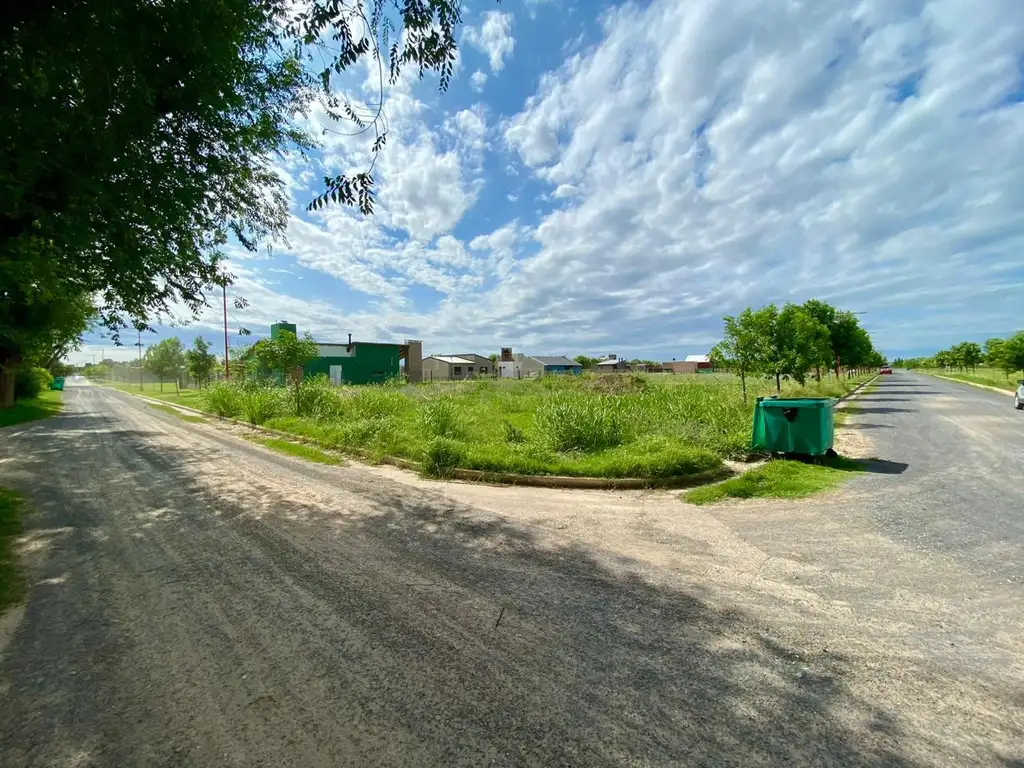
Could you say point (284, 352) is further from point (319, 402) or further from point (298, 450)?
point (298, 450)

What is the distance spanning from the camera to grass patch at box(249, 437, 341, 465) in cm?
986

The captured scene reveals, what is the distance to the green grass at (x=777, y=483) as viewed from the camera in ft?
21.5

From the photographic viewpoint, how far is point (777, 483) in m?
6.96

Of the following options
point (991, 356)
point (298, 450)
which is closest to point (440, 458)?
point (298, 450)

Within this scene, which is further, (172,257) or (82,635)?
(172,257)

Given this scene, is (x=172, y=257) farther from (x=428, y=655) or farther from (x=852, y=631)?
(x=852, y=631)

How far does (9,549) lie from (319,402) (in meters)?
11.9

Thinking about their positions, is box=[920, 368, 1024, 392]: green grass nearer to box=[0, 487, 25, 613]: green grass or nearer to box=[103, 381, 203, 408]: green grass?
box=[0, 487, 25, 613]: green grass

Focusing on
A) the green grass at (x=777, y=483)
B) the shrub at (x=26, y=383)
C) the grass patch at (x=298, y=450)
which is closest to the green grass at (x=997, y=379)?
the green grass at (x=777, y=483)

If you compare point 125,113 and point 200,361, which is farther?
point 200,361

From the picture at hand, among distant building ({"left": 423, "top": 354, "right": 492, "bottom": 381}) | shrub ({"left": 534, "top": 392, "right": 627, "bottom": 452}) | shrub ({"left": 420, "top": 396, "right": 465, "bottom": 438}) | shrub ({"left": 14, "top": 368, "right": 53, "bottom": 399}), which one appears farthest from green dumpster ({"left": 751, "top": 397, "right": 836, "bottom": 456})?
distant building ({"left": 423, "top": 354, "right": 492, "bottom": 381})

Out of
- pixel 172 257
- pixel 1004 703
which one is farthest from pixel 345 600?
pixel 172 257

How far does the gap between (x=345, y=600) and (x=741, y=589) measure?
316 centimetres

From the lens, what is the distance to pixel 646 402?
14.5 metres
